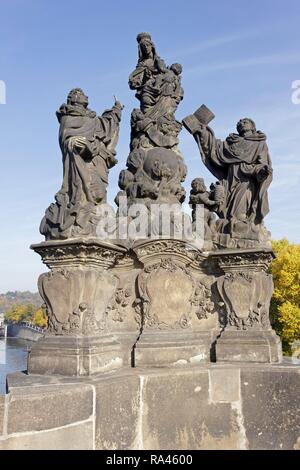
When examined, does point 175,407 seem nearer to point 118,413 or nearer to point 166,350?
point 166,350

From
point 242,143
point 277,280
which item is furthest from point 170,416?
point 277,280

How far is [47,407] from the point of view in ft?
15.3

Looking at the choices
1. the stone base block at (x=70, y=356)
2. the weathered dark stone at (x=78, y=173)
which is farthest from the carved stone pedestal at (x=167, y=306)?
the weathered dark stone at (x=78, y=173)

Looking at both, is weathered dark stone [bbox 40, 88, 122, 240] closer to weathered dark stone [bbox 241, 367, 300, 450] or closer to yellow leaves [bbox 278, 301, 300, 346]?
weathered dark stone [bbox 241, 367, 300, 450]

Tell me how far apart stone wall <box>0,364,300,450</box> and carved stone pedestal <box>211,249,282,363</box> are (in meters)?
0.28

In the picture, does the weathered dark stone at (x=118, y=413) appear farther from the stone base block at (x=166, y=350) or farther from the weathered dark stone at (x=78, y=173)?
the weathered dark stone at (x=78, y=173)

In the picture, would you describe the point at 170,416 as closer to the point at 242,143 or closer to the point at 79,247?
the point at 79,247

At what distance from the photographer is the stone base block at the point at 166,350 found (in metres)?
6.32

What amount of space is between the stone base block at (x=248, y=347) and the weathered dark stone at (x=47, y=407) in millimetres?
2294

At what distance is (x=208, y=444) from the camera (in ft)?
19.8

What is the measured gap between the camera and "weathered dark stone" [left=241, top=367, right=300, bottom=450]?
5.96 m

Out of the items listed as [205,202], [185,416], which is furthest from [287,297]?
[185,416]

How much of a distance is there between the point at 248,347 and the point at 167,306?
1.15m

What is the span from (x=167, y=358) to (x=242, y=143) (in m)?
3.15
